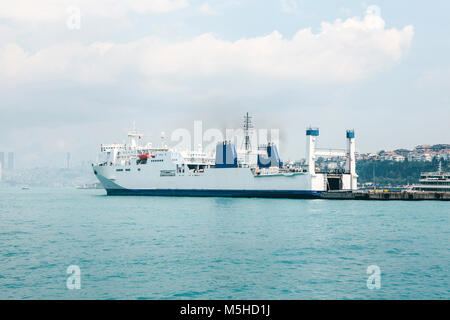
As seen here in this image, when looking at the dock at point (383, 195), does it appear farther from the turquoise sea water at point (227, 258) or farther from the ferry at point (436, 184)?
the turquoise sea water at point (227, 258)

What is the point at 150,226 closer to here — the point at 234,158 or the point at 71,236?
the point at 71,236

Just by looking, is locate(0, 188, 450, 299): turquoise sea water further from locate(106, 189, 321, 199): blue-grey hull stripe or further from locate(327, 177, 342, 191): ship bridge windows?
locate(327, 177, 342, 191): ship bridge windows

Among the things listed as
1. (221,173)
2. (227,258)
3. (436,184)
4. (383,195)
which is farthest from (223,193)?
(227,258)

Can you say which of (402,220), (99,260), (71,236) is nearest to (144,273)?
(99,260)

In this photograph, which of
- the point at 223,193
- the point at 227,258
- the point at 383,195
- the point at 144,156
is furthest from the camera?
the point at 144,156

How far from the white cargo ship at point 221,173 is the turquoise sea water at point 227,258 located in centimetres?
2584

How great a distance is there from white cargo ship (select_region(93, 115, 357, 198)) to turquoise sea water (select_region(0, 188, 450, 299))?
25.8 metres

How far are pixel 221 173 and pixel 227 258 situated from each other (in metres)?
43.1

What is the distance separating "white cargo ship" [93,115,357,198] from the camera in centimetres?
5856

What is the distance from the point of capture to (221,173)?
62000 millimetres

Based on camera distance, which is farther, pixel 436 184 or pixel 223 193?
pixel 223 193

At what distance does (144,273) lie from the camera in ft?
54.1

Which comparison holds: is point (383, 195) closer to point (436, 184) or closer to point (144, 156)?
point (436, 184)
